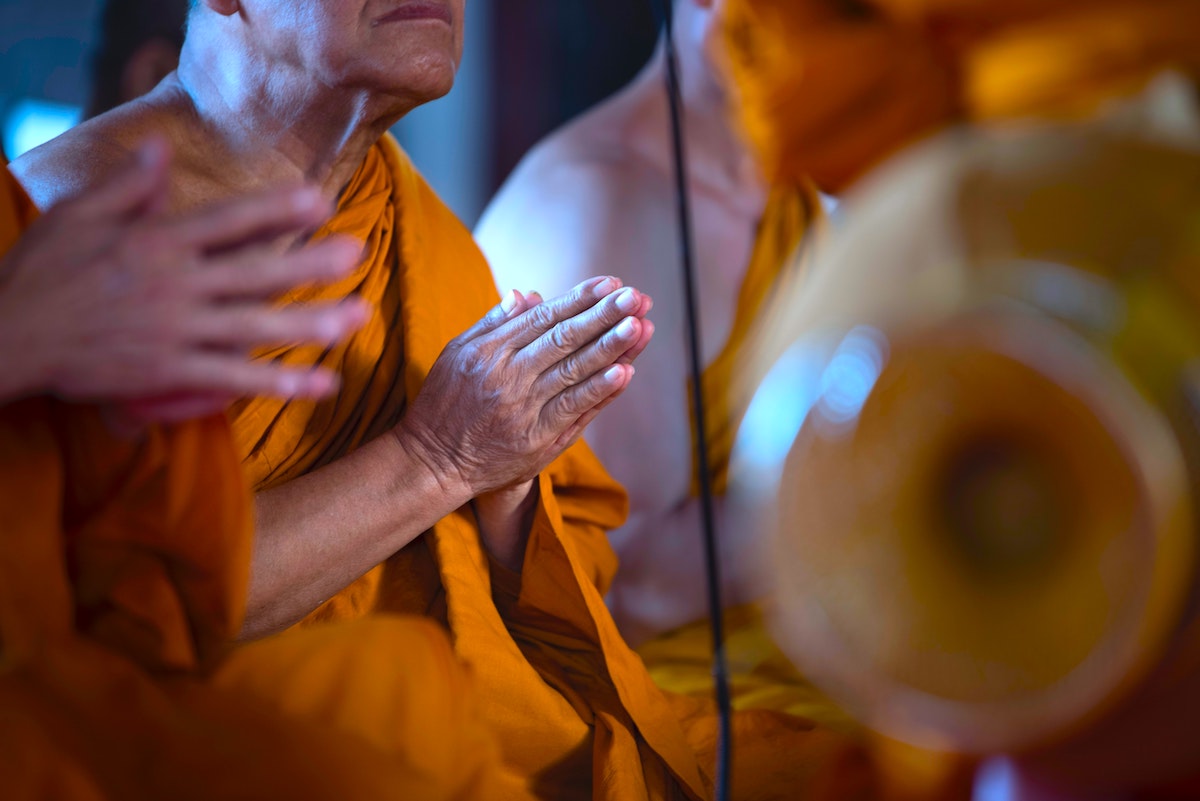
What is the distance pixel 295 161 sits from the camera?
83 centimetres

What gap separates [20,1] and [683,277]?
2.59 feet

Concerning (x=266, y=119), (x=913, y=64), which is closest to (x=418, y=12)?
(x=266, y=119)

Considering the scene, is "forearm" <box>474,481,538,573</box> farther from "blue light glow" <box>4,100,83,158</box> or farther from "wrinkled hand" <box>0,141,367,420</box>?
"blue light glow" <box>4,100,83,158</box>

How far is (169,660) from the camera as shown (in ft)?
1.93

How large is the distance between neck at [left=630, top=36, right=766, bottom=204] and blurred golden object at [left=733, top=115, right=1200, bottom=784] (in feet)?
1.64

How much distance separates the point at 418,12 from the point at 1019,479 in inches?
22.5

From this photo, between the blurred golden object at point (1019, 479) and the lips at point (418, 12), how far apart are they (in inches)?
15.9

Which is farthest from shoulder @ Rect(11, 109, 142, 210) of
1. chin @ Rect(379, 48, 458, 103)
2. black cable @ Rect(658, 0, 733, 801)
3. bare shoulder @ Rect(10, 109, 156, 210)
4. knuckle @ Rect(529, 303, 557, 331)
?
black cable @ Rect(658, 0, 733, 801)

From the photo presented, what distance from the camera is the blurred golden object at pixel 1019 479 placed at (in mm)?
645

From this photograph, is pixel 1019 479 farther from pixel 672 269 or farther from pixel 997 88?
pixel 672 269

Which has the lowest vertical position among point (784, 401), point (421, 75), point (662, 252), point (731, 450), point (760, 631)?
point (760, 631)

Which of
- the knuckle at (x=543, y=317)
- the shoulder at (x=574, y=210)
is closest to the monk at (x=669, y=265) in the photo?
the shoulder at (x=574, y=210)

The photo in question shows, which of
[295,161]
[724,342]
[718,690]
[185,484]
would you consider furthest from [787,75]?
[185,484]

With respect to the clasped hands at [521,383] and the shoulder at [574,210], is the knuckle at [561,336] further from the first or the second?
the shoulder at [574,210]
